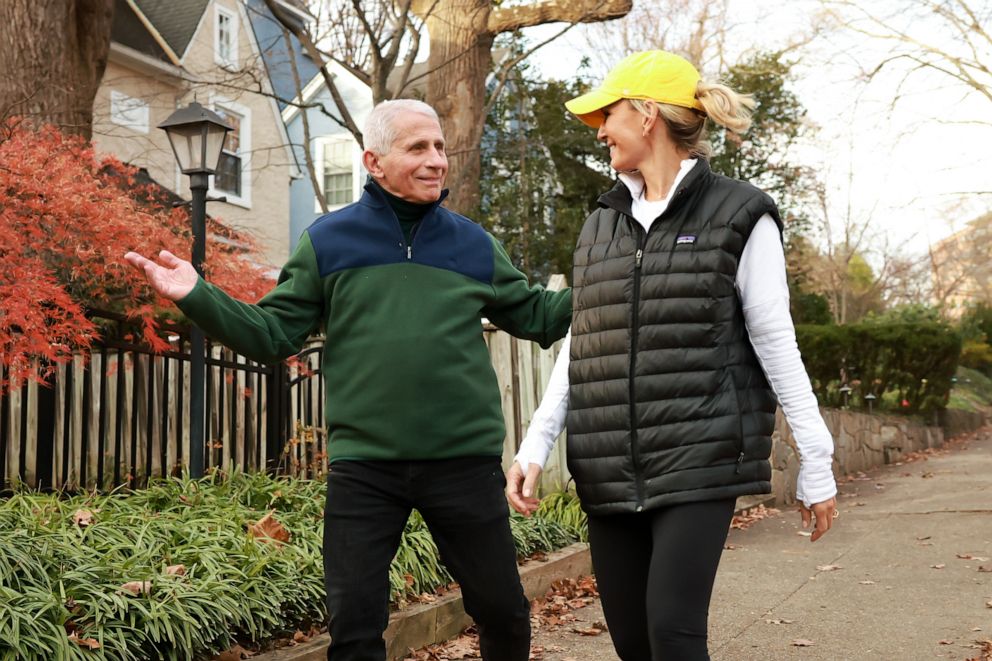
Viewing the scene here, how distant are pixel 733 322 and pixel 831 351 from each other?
15484 mm

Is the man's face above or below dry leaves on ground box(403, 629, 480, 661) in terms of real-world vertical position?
above

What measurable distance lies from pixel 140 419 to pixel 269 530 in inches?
131

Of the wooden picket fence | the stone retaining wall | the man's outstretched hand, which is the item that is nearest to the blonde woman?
the man's outstretched hand

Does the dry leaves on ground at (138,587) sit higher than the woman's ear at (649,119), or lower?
lower

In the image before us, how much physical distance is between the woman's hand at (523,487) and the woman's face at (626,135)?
2.89 ft

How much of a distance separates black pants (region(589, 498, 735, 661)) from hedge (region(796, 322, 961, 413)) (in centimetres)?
1481

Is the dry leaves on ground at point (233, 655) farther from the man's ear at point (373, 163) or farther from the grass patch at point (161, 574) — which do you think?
the man's ear at point (373, 163)

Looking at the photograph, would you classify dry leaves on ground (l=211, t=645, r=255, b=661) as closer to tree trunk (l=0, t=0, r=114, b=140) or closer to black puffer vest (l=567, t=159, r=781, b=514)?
black puffer vest (l=567, t=159, r=781, b=514)

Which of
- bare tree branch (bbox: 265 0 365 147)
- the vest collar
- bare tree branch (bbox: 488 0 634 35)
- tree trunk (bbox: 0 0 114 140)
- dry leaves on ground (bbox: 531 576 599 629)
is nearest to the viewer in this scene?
the vest collar

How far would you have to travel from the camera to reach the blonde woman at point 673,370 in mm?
2717

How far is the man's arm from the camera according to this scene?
2906 mm

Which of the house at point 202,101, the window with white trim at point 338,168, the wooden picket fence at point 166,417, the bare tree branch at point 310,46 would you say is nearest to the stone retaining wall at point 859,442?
the wooden picket fence at point 166,417

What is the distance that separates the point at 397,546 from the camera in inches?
124

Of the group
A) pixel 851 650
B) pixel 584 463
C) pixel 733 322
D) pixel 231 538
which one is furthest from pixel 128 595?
pixel 851 650
